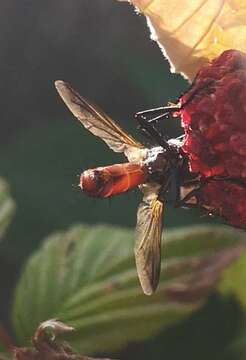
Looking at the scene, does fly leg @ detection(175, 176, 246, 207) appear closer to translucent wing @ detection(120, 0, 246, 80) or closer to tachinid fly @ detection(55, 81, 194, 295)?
tachinid fly @ detection(55, 81, 194, 295)

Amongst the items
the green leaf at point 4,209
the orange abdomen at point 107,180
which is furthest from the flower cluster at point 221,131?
the green leaf at point 4,209

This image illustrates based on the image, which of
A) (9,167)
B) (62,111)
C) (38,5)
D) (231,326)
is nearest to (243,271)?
(231,326)

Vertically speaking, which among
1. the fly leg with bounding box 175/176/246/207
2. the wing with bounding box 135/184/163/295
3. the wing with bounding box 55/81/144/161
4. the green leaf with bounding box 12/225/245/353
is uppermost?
the wing with bounding box 55/81/144/161

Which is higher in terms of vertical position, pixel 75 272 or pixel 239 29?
pixel 239 29

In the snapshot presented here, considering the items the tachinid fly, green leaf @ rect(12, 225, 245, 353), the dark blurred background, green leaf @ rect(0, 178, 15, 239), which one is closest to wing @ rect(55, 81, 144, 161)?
the tachinid fly

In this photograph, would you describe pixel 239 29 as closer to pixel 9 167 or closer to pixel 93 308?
pixel 93 308

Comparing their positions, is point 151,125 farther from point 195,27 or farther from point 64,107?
point 64,107

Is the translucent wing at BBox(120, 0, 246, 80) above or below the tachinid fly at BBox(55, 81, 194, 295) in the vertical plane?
above
